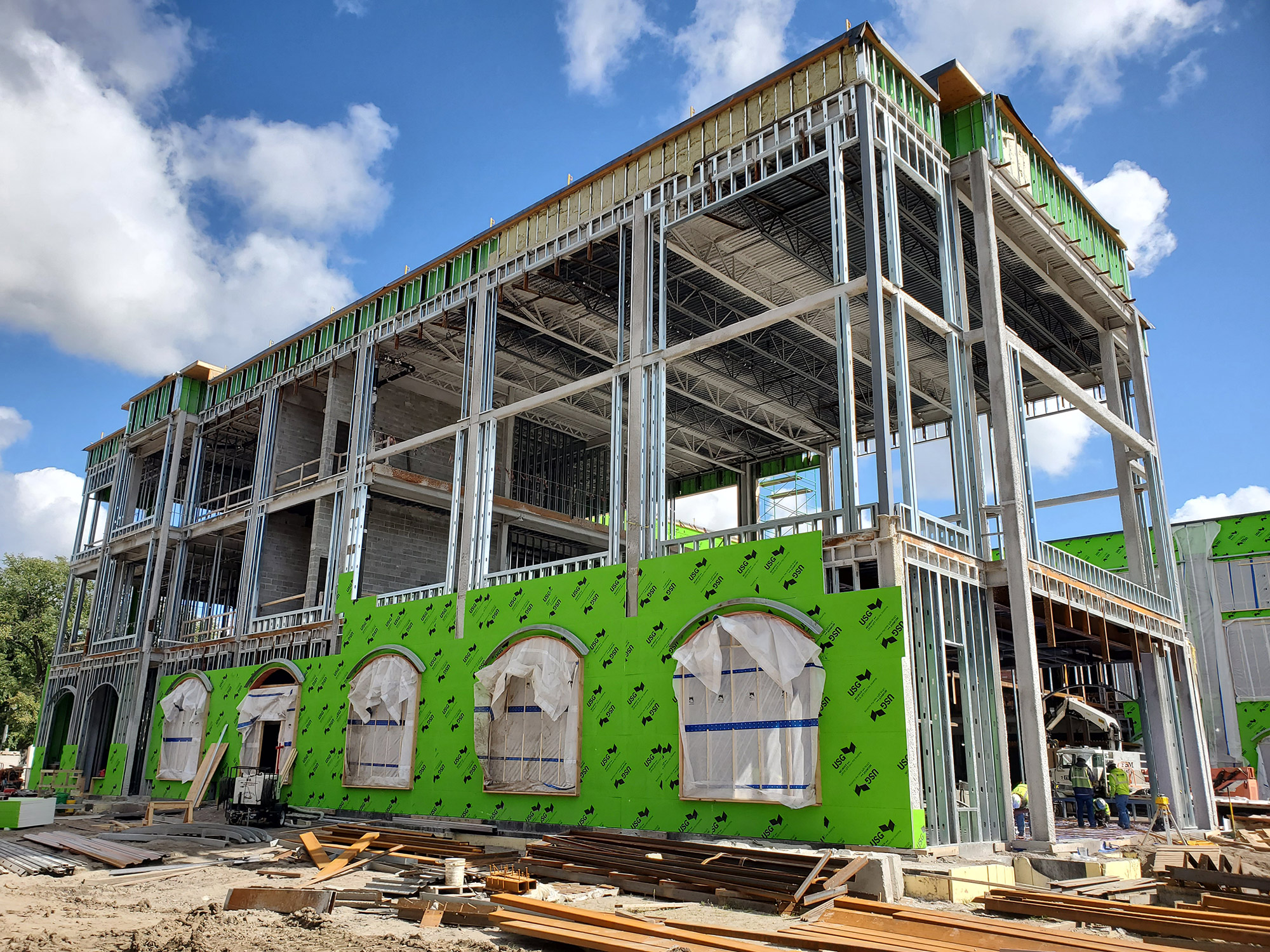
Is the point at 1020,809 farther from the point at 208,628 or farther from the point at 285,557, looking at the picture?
the point at 208,628

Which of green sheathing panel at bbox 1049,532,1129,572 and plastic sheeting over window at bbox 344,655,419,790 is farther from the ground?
green sheathing panel at bbox 1049,532,1129,572

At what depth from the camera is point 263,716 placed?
2327 cm

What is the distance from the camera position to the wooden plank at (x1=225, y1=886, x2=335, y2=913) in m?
9.09

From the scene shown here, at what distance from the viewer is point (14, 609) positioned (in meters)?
46.9

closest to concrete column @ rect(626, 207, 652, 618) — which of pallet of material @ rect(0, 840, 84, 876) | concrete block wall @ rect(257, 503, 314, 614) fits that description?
pallet of material @ rect(0, 840, 84, 876)

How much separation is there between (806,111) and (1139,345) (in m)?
11.4

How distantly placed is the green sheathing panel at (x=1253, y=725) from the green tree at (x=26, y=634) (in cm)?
5001

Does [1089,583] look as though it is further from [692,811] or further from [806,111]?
[806,111]

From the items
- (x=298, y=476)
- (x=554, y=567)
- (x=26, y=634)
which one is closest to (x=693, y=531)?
(x=298, y=476)

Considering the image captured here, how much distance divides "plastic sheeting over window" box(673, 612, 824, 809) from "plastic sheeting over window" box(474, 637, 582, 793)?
2.65 meters

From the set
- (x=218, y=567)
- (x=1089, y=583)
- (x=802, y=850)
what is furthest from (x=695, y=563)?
(x=218, y=567)

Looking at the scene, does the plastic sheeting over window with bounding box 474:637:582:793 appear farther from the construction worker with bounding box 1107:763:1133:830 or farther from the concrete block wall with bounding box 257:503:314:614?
the concrete block wall with bounding box 257:503:314:614

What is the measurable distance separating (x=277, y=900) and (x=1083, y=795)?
15214 millimetres

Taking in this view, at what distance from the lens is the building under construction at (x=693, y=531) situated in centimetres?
1366
